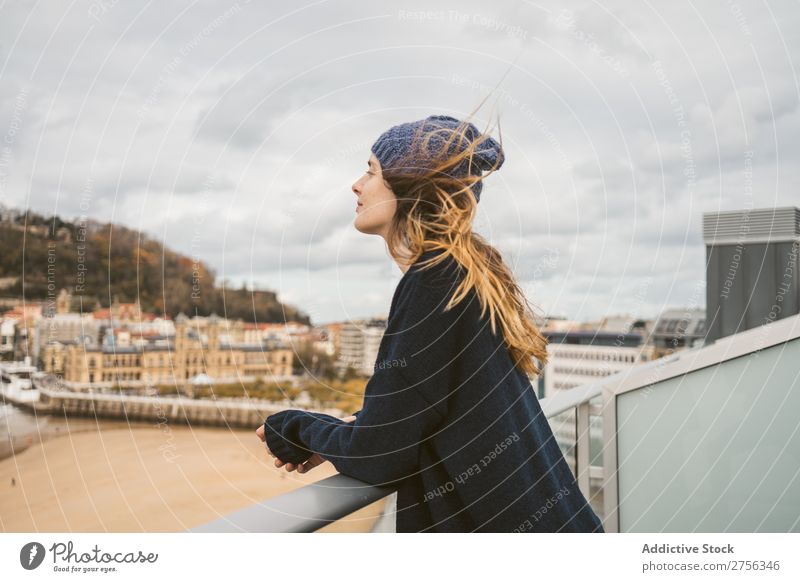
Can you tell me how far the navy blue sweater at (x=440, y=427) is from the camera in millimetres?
749

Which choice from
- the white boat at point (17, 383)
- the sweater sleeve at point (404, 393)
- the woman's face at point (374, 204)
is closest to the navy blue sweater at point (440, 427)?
the sweater sleeve at point (404, 393)

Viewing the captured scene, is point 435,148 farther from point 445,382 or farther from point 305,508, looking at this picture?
point 305,508

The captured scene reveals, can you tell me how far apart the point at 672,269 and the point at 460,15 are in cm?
72

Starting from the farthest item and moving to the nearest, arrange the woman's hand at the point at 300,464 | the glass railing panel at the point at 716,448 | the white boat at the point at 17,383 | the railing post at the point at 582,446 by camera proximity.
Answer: the railing post at the point at 582,446
the glass railing panel at the point at 716,448
the white boat at the point at 17,383
the woman's hand at the point at 300,464

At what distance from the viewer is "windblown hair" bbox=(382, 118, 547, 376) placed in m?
0.84

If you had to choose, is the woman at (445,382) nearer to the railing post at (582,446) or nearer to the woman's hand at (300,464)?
the woman's hand at (300,464)

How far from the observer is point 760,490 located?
1.45 metres

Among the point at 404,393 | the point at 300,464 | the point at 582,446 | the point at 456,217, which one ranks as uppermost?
the point at 456,217

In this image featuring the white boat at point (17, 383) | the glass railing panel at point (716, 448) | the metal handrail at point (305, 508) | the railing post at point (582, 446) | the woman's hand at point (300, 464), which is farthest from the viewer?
the railing post at point (582, 446)

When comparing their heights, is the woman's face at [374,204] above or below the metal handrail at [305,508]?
above

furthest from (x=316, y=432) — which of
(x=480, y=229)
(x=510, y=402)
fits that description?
(x=480, y=229)

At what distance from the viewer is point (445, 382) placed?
2.48 ft

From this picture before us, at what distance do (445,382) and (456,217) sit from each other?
0.22 meters

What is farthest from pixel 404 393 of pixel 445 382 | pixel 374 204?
pixel 374 204
